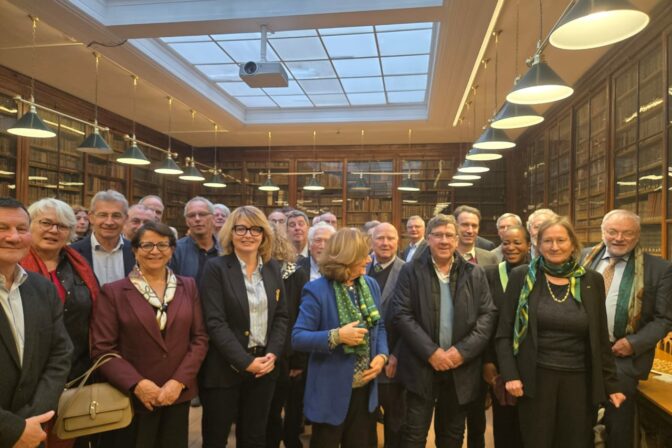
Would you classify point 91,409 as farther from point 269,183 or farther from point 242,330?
point 269,183

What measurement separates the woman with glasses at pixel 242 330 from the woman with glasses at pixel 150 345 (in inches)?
4.3

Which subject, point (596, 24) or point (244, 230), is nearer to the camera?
point (596, 24)

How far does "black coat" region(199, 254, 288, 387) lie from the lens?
6.86 ft

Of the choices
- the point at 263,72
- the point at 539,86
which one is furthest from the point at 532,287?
the point at 263,72

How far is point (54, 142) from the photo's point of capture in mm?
6230

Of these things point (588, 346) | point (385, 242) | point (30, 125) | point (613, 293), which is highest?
point (30, 125)

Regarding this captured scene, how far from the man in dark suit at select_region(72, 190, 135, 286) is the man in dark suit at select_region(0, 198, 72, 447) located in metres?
0.66

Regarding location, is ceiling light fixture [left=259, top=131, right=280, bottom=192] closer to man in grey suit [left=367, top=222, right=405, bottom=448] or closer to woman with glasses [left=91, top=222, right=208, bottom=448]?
man in grey suit [left=367, top=222, right=405, bottom=448]

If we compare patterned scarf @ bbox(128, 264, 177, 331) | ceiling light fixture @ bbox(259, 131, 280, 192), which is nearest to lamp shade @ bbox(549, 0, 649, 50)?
patterned scarf @ bbox(128, 264, 177, 331)

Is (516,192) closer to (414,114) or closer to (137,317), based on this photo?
(414,114)

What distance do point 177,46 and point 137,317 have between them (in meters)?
4.17

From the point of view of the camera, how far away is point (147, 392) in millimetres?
1881

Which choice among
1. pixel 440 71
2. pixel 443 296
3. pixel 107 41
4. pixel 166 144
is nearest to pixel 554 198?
pixel 440 71

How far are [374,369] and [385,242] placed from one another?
978 mm
